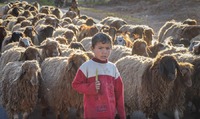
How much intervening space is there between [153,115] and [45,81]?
2178 millimetres

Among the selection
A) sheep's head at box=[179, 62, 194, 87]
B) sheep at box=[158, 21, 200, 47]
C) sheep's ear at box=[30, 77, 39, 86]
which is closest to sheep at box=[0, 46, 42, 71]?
sheep's ear at box=[30, 77, 39, 86]

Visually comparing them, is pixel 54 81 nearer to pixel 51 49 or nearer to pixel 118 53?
pixel 51 49

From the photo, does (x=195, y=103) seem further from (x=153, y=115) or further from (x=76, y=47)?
(x=76, y=47)

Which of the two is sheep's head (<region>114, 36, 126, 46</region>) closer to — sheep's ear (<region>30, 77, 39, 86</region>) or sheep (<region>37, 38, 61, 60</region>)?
sheep (<region>37, 38, 61, 60</region>)

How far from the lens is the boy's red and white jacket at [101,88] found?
16.3ft

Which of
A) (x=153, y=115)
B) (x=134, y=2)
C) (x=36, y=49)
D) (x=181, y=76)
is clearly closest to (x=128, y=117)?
(x=153, y=115)

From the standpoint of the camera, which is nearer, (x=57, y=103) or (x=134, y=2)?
(x=57, y=103)

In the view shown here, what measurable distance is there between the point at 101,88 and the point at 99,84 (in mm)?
79

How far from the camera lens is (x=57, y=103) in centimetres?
766

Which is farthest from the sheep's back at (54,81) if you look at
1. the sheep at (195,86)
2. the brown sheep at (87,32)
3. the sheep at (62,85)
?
the brown sheep at (87,32)

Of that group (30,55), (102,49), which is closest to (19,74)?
(30,55)

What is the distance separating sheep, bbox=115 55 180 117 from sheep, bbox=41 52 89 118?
1009mm

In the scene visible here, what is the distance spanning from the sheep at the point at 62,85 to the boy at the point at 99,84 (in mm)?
2391

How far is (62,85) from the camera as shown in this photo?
7.60 meters
